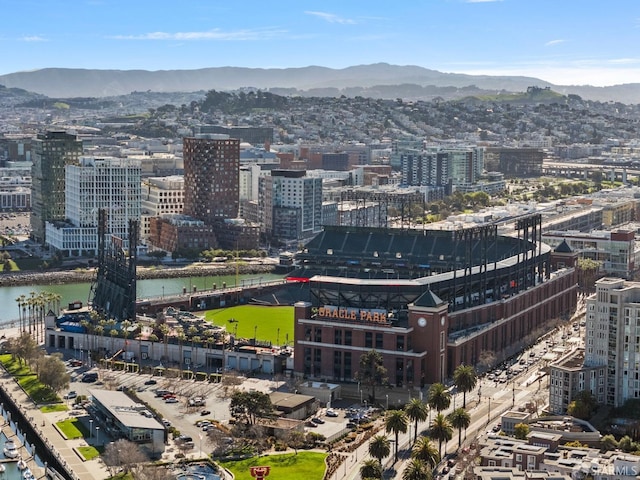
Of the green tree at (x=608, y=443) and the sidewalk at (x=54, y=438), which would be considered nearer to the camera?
the sidewalk at (x=54, y=438)

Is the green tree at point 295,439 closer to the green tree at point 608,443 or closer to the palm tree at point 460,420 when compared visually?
the palm tree at point 460,420

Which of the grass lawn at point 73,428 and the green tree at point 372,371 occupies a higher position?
Answer: the green tree at point 372,371

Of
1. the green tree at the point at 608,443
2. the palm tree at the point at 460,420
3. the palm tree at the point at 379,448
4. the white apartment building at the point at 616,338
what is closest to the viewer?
the palm tree at the point at 379,448

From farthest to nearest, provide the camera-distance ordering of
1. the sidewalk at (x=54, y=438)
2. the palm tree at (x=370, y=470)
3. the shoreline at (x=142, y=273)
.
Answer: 1. the shoreline at (x=142, y=273)
2. the sidewalk at (x=54, y=438)
3. the palm tree at (x=370, y=470)

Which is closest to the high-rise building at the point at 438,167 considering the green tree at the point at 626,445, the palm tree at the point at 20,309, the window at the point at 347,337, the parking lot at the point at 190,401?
the palm tree at the point at 20,309

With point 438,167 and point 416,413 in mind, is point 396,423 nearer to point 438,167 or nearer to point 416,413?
point 416,413

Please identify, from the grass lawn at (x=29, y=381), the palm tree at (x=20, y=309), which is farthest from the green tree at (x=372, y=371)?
the palm tree at (x=20, y=309)

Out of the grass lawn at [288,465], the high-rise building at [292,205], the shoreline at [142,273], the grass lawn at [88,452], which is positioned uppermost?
the high-rise building at [292,205]

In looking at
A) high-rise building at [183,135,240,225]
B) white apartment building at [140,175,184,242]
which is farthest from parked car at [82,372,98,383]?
white apartment building at [140,175,184,242]

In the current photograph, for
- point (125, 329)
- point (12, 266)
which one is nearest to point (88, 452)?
point (125, 329)
